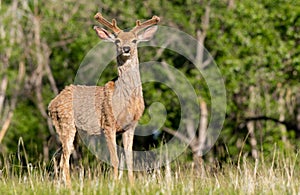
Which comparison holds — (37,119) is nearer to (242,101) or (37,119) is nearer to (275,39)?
(242,101)

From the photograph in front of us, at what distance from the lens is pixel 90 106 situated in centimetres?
982

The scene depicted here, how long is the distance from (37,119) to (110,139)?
15.9 meters

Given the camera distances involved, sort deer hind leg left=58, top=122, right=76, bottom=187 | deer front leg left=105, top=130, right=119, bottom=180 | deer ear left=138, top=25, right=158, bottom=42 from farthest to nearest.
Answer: deer ear left=138, top=25, right=158, bottom=42, deer hind leg left=58, top=122, right=76, bottom=187, deer front leg left=105, top=130, right=119, bottom=180

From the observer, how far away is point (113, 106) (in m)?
9.48

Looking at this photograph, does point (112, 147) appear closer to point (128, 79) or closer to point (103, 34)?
point (128, 79)

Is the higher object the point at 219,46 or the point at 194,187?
the point at 219,46

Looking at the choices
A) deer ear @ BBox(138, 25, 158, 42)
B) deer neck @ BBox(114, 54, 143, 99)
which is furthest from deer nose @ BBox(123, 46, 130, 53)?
deer ear @ BBox(138, 25, 158, 42)

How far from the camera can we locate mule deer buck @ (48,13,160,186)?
9.34 meters

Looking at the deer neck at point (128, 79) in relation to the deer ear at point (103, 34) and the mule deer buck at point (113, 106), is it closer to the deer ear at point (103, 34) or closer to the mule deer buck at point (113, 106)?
the mule deer buck at point (113, 106)

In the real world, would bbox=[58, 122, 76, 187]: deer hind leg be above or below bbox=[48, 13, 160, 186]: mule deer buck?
below

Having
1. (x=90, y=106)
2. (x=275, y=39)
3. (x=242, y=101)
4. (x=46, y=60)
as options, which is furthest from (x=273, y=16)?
(x=90, y=106)

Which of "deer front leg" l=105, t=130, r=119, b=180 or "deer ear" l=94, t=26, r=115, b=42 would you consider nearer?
"deer front leg" l=105, t=130, r=119, b=180

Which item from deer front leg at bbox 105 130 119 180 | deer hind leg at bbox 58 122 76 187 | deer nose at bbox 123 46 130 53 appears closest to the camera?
deer front leg at bbox 105 130 119 180

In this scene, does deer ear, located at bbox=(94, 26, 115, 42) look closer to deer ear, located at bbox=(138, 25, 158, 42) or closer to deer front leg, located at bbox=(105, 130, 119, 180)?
deer ear, located at bbox=(138, 25, 158, 42)
